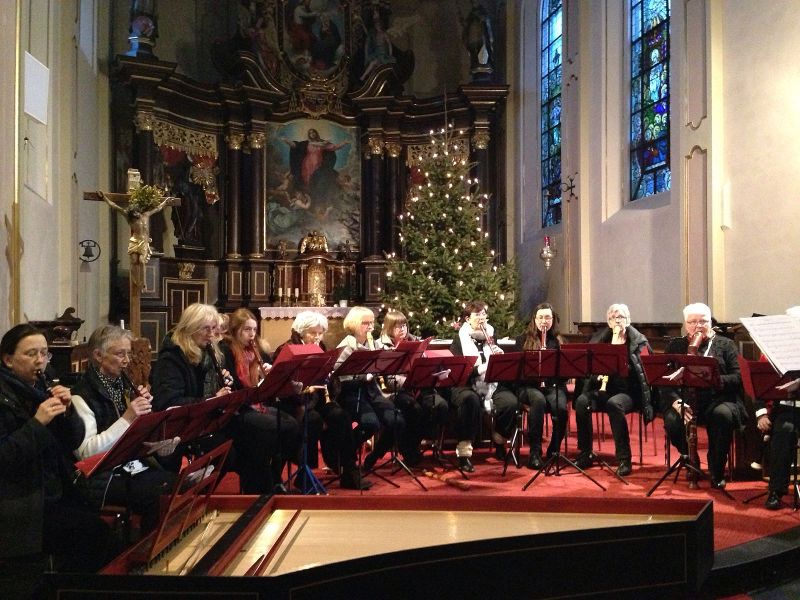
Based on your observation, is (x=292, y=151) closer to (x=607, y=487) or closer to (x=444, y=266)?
(x=444, y=266)

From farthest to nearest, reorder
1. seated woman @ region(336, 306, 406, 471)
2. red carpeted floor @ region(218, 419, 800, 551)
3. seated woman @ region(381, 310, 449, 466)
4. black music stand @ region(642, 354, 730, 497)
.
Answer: seated woman @ region(381, 310, 449, 466), seated woman @ region(336, 306, 406, 471), black music stand @ region(642, 354, 730, 497), red carpeted floor @ region(218, 419, 800, 551)

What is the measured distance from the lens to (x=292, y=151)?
1542 centimetres

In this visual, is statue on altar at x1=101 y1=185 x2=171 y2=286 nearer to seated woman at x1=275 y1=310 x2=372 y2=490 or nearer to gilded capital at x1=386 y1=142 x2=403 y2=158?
seated woman at x1=275 y1=310 x2=372 y2=490

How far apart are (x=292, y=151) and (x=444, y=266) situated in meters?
5.41

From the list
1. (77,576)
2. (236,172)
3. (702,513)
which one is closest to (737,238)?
(702,513)

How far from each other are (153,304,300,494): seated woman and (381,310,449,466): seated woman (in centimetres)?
135

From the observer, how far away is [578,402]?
6.39 metres

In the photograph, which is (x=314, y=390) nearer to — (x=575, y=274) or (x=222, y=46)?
(x=575, y=274)

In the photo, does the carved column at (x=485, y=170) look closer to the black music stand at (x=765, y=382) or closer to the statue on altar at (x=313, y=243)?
the statue on altar at (x=313, y=243)

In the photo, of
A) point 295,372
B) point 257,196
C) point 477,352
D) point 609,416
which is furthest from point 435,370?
point 257,196

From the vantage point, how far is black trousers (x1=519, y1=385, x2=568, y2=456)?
635cm

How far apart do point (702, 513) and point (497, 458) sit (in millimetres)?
4073

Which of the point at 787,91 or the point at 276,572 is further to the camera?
the point at 787,91

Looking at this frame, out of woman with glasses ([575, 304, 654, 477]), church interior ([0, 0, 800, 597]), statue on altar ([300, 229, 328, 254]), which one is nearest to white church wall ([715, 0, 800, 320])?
church interior ([0, 0, 800, 597])
